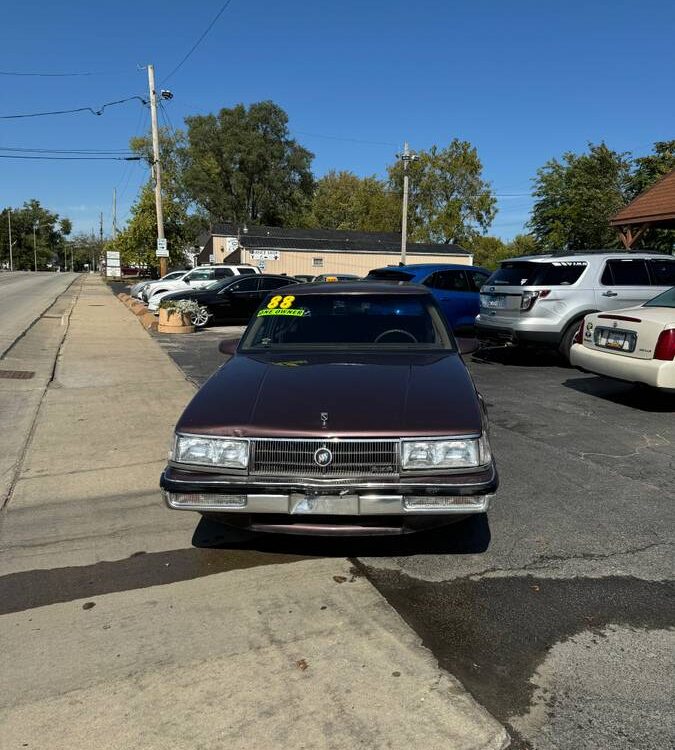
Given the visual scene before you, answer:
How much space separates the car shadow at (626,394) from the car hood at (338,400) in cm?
440

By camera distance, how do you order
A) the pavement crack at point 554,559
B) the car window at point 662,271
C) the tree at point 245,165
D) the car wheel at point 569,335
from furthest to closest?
the tree at point 245,165 < the car window at point 662,271 < the car wheel at point 569,335 < the pavement crack at point 554,559

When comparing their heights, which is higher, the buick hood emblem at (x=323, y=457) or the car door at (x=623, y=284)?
the car door at (x=623, y=284)

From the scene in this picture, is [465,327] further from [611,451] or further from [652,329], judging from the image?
[611,451]

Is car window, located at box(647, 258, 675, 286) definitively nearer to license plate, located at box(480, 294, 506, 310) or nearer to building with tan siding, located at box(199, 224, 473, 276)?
license plate, located at box(480, 294, 506, 310)

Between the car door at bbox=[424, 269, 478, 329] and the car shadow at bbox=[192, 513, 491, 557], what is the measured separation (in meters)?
8.80

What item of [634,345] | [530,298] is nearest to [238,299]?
[530,298]

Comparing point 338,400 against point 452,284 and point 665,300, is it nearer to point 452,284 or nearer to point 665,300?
point 665,300

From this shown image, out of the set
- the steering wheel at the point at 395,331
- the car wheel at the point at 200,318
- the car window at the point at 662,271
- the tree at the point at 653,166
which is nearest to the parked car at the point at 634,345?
the car window at the point at 662,271

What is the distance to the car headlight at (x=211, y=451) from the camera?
10.1 ft

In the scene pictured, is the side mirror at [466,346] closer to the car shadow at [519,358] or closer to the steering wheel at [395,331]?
the steering wheel at [395,331]

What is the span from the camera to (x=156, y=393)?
826cm

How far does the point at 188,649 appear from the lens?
8.89 feet

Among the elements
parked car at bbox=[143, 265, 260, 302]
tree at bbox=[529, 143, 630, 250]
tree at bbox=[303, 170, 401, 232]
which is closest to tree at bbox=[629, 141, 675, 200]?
tree at bbox=[529, 143, 630, 250]

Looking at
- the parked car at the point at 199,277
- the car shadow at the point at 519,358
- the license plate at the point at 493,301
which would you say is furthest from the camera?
the parked car at the point at 199,277
